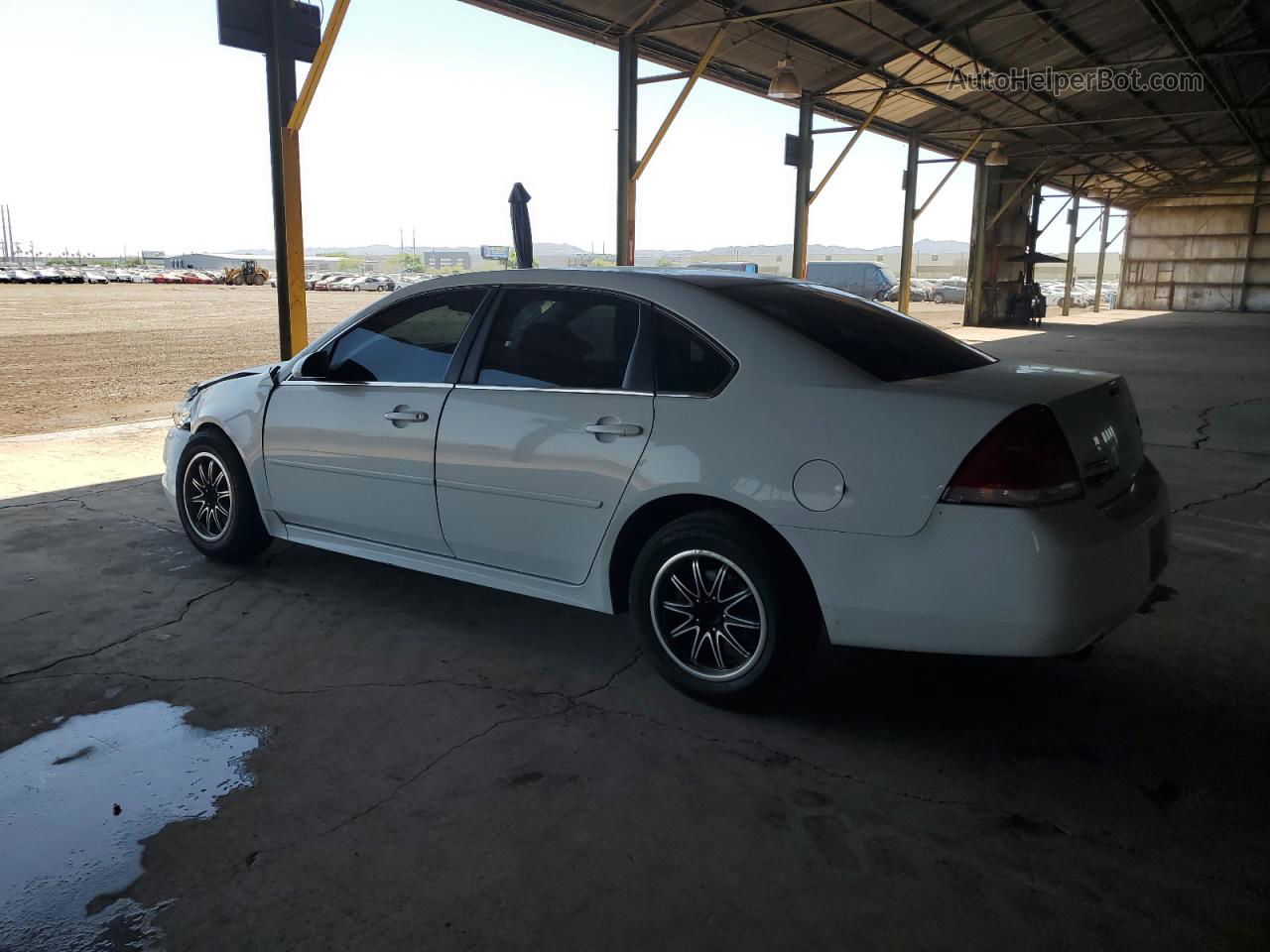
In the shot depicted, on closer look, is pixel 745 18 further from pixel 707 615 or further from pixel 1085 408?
pixel 707 615

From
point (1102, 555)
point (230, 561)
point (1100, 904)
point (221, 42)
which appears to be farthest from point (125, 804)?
point (221, 42)

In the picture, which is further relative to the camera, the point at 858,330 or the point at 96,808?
the point at 858,330

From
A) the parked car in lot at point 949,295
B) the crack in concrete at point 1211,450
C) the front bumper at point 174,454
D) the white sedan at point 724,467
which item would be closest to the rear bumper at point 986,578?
the white sedan at point 724,467

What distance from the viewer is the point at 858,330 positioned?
324 cm

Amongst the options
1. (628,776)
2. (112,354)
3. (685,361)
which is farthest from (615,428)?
(112,354)

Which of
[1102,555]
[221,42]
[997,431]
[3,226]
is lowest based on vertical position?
[1102,555]

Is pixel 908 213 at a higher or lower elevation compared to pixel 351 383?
higher

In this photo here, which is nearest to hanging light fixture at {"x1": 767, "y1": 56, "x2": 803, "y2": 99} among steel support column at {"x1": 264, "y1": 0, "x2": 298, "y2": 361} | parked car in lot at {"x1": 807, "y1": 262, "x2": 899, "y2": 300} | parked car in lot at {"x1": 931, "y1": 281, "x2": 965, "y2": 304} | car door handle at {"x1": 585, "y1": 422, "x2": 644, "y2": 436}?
steel support column at {"x1": 264, "y1": 0, "x2": 298, "y2": 361}

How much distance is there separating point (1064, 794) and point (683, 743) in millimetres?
1085

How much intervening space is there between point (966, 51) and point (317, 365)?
632 inches

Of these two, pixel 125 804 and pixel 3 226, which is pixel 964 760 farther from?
pixel 3 226

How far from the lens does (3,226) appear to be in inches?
5212

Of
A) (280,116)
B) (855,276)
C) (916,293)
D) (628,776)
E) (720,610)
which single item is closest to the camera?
(628,776)

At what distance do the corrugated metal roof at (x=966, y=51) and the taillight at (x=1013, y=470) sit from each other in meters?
9.95
